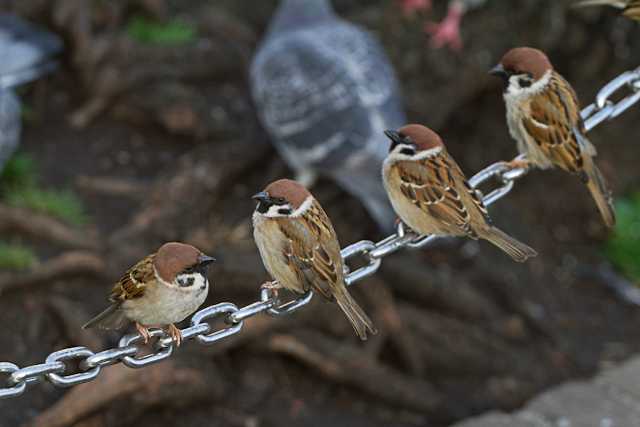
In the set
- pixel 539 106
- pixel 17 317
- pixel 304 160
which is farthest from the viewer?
pixel 304 160

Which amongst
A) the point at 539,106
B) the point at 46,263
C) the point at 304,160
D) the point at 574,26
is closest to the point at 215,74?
the point at 304,160

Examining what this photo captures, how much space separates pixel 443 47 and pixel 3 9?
8.49ft

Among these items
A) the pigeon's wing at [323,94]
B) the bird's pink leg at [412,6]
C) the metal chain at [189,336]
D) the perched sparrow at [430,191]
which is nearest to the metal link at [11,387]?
the metal chain at [189,336]

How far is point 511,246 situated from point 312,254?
2.10 feet

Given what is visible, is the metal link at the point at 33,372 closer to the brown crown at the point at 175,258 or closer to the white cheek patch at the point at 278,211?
the brown crown at the point at 175,258

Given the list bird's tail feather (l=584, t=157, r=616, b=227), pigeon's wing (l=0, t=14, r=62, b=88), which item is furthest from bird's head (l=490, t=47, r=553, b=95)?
pigeon's wing (l=0, t=14, r=62, b=88)

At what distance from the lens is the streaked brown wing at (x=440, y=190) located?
10.9ft

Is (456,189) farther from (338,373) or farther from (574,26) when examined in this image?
(574,26)

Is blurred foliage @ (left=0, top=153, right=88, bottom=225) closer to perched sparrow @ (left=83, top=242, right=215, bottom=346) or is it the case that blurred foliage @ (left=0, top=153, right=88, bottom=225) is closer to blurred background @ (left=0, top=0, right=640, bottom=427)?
blurred background @ (left=0, top=0, right=640, bottom=427)

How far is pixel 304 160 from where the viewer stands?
542cm

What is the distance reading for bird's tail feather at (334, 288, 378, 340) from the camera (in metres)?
2.95

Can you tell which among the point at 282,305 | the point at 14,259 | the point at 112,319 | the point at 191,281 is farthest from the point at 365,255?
the point at 14,259

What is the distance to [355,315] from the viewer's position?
9.89ft

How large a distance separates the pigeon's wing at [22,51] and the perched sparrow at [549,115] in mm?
2702
